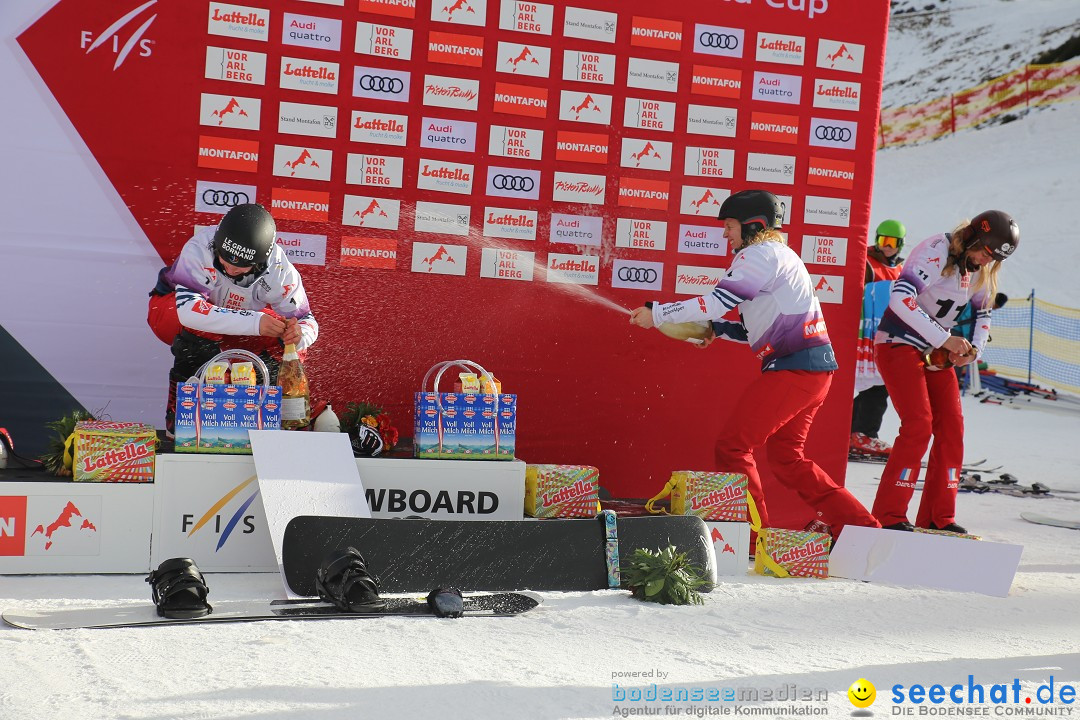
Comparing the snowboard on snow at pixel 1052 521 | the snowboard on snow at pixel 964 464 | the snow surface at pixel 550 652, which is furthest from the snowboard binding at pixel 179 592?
the snowboard on snow at pixel 964 464

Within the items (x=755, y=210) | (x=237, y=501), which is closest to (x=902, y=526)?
(x=755, y=210)

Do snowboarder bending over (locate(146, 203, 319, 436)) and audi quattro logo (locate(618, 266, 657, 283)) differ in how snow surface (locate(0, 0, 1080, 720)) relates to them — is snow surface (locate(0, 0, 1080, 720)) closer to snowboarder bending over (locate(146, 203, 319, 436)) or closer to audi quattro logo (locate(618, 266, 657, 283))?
snowboarder bending over (locate(146, 203, 319, 436))

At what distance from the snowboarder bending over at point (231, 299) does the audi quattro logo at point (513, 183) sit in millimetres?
1376

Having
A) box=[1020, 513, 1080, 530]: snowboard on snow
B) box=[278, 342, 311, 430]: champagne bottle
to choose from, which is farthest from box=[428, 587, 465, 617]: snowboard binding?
box=[1020, 513, 1080, 530]: snowboard on snow

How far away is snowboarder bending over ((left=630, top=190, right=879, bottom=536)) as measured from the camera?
5.05m

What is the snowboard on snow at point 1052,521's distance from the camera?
6.48 metres

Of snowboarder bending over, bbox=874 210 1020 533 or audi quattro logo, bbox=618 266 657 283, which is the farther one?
audi quattro logo, bbox=618 266 657 283

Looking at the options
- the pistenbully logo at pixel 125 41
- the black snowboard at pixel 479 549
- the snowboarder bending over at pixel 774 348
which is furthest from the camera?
the pistenbully logo at pixel 125 41

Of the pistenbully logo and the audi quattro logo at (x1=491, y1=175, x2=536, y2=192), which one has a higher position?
the pistenbully logo

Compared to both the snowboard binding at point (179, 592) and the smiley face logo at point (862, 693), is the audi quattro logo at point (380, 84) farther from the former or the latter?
the smiley face logo at point (862, 693)

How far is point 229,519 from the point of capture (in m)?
4.36

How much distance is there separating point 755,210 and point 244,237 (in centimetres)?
246

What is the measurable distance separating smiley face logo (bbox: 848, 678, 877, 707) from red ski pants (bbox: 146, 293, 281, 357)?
2979 mm

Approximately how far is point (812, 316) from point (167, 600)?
330 cm
